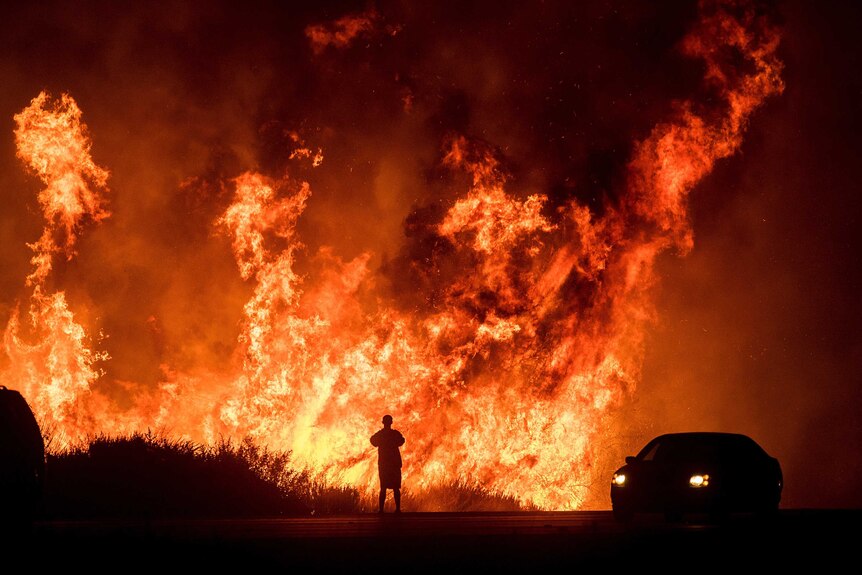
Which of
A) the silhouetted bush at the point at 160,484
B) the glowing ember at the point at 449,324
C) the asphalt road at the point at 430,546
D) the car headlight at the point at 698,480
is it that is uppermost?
the glowing ember at the point at 449,324

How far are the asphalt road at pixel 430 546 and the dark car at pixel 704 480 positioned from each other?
0.37m

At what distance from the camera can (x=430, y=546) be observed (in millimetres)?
13039

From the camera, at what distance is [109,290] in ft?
129

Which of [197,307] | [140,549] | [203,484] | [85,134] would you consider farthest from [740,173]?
[140,549]

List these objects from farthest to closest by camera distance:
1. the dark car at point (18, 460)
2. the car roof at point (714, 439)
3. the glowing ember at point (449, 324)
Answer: the glowing ember at point (449, 324)
the car roof at point (714, 439)
the dark car at point (18, 460)

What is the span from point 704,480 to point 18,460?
972 centimetres

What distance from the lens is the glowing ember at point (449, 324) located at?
107 ft

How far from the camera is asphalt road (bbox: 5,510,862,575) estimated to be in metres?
11.0

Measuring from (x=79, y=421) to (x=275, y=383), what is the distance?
6.07m

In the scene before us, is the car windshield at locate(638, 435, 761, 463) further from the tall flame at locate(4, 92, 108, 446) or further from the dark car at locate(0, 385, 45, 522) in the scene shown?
the tall flame at locate(4, 92, 108, 446)

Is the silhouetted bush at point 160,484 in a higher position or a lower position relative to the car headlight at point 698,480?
higher

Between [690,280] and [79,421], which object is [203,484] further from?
[690,280]

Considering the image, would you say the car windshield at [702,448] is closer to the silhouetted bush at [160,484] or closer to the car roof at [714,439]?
the car roof at [714,439]

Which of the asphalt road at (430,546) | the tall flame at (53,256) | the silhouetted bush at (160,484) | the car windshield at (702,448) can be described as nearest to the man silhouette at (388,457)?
the silhouetted bush at (160,484)
